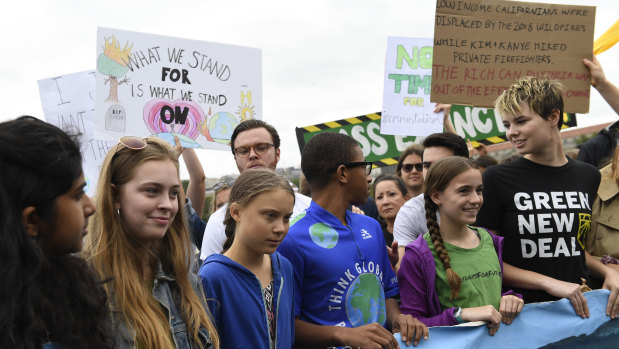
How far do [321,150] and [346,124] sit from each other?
3.95 m

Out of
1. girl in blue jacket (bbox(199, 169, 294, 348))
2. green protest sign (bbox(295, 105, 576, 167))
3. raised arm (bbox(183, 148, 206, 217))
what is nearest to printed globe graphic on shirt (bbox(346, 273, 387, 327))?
girl in blue jacket (bbox(199, 169, 294, 348))

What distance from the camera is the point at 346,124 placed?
284 inches

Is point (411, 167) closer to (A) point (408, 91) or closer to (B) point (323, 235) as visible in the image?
(A) point (408, 91)

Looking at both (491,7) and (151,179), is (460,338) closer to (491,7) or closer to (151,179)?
(151,179)

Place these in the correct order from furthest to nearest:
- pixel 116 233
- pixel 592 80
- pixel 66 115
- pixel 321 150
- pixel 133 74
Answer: pixel 66 115 < pixel 133 74 < pixel 592 80 < pixel 321 150 < pixel 116 233

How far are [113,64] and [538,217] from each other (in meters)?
3.49

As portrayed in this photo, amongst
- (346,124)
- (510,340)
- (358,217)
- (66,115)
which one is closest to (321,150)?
(358,217)

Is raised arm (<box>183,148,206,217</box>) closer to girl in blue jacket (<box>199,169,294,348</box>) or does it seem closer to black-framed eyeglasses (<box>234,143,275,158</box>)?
black-framed eyeglasses (<box>234,143,275,158</box>)

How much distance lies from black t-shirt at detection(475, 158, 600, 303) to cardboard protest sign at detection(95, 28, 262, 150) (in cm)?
252

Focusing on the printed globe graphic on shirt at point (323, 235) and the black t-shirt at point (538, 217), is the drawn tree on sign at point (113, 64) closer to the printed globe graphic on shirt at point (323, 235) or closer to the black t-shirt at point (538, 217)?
the printed globe graphic on shirt at point (323, 235)

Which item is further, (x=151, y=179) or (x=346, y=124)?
(x=346, y=124)

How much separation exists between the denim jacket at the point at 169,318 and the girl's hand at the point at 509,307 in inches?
61.2

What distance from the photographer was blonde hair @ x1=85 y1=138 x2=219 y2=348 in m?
2.22

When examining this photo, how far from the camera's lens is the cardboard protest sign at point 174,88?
16.9 ft
